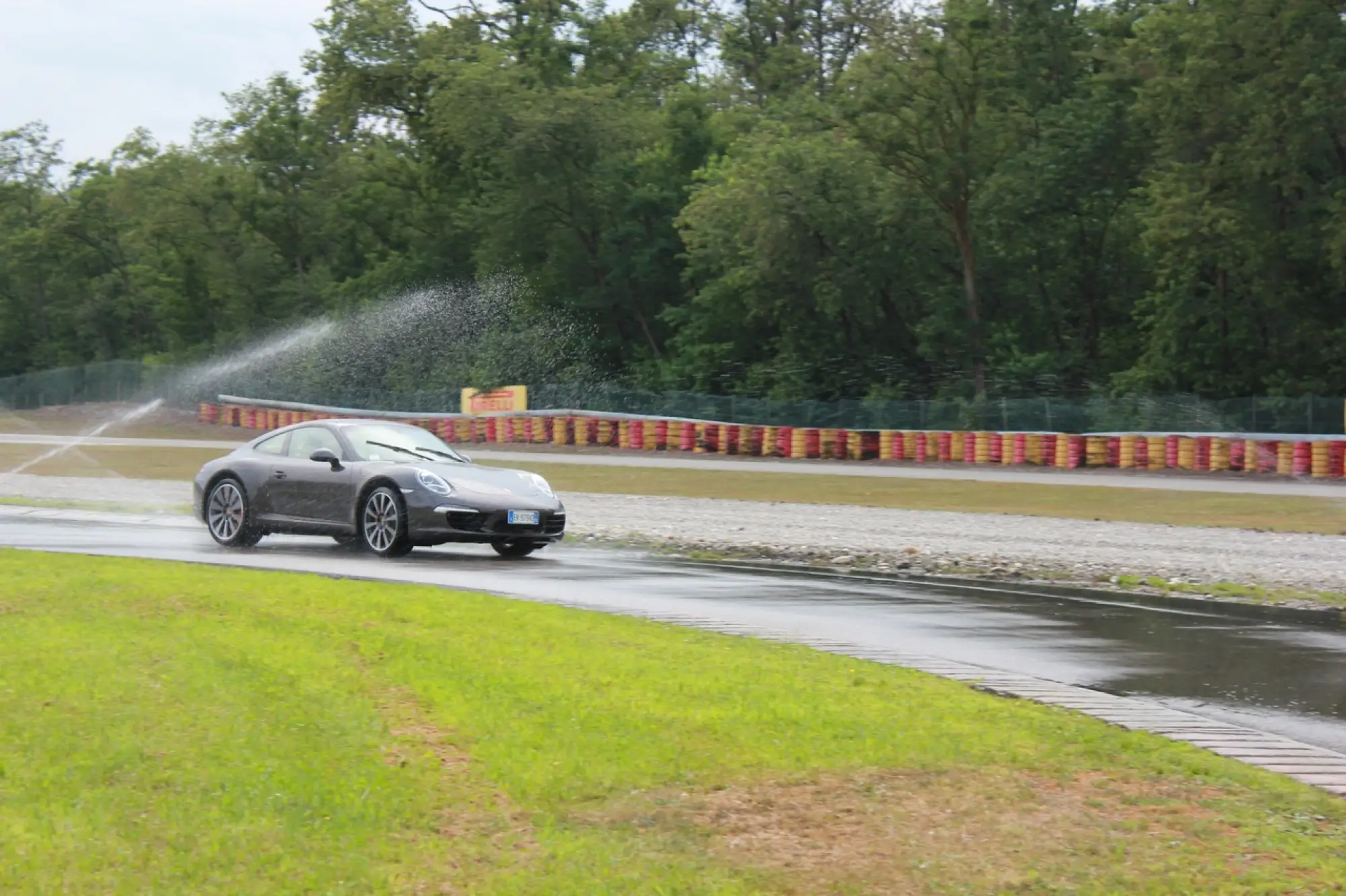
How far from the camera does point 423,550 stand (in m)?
18.4

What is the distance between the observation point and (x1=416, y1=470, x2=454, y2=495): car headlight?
16.9 m

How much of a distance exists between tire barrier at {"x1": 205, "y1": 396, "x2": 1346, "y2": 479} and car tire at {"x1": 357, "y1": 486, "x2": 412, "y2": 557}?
15.2 metres

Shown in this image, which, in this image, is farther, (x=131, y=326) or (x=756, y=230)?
(x=131, y=326)

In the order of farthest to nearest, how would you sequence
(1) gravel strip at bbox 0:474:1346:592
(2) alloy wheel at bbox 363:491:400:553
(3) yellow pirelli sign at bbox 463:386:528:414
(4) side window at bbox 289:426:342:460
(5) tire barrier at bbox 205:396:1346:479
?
(3) yellow pirelli sign at bbox 463:386:528:414 < (5) tire barrier at bbox 205:396:1346:479 < (4) side window at bbox 289:426:342:460 < (2) alloy wheel at bbox 363:491:400:553 < (1) gravel strip at bbox 0:474:1346:592

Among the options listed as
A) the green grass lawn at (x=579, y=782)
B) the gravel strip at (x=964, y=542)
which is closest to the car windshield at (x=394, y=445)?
the gravel strip at (x=964, y=542)

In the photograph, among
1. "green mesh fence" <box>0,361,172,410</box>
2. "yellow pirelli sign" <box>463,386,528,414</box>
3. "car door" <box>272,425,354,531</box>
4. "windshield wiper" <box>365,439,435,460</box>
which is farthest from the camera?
"green mesh fence" <box>0,361,172,410</box>

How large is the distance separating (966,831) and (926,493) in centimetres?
2575

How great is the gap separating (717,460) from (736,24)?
132ft

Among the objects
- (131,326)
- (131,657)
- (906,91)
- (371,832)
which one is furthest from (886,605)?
(131,326)

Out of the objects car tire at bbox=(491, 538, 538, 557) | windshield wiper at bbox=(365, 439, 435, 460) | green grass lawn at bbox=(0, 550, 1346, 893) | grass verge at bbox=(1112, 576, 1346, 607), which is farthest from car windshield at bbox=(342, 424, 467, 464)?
green grass lawn at bbox=(0, 550, 1346, 893)

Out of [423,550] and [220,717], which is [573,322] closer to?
[423,550]

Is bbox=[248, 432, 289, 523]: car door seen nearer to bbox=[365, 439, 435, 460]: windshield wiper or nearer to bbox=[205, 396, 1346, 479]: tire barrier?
bbox=[365, 439, 435, 460]: windshield wiper

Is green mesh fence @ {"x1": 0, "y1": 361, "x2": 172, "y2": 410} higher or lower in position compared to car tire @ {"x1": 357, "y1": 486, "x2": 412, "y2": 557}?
higher

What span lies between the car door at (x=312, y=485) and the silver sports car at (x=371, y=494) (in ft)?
0.03
